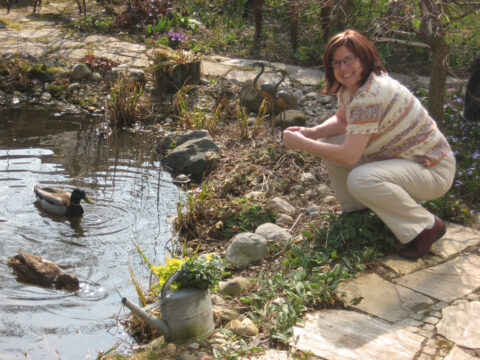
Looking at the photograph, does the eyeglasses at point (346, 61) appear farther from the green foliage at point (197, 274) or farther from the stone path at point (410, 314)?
the green foliage at point (197, 274)

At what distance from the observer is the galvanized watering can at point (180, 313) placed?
290 centimetres

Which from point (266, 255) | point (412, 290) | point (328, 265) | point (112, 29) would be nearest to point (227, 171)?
point (266, 255)


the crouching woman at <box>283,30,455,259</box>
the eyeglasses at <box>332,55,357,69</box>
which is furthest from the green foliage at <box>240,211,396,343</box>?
the eyeglasses at <box>332,55,357,69</box>

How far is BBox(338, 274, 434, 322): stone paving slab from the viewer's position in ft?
10.4

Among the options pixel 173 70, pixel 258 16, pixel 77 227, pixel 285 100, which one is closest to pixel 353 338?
pixel 77 227

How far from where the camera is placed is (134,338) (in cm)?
346

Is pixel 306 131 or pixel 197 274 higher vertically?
pixel 306 131

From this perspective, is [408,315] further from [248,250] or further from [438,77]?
[438,77]

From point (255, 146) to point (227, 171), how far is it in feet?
1.91

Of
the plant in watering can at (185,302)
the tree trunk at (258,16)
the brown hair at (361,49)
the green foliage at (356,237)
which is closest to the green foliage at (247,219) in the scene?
the green foliage at (356,237)

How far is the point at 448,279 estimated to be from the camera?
3.49m

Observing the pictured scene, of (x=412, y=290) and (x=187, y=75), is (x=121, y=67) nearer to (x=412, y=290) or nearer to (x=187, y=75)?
(x=187, y=75)

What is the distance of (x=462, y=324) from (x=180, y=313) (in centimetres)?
149

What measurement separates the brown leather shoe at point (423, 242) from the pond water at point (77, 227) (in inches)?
71.2
